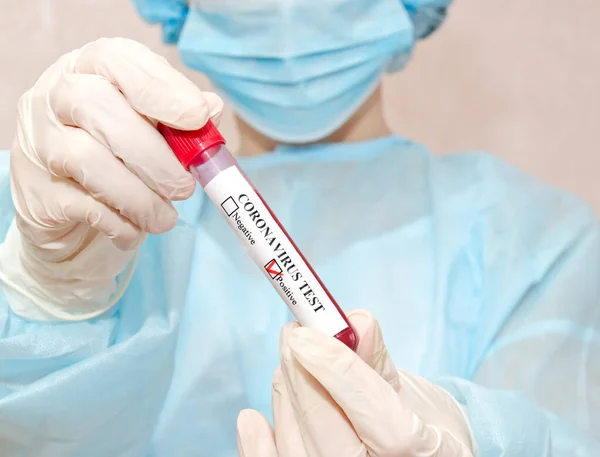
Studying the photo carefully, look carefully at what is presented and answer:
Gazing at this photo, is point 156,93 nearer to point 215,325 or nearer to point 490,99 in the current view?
point 215,325

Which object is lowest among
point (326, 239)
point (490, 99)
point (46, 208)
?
point (490, 99)

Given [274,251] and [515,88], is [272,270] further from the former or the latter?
[515,88]

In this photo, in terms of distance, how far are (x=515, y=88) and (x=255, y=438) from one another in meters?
1.02

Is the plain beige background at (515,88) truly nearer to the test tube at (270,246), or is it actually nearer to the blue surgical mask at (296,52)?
the blue surgical mask at (296,52)

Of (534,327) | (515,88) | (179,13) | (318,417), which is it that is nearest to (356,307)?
(534,327)

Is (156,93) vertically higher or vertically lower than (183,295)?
higher

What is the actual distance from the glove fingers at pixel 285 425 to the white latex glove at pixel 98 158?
18 centimetres

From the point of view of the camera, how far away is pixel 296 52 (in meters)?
0.89

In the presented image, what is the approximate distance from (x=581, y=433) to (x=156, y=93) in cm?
55

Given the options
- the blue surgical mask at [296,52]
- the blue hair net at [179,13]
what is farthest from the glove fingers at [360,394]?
the blue hair net at [179,13]

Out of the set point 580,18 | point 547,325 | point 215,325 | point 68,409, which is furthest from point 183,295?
point 580,18

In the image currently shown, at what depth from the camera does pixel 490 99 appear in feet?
4.59

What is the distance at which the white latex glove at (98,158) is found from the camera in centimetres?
59

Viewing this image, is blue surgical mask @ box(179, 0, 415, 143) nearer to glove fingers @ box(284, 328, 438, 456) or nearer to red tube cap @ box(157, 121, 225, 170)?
red tube cap @ box(157, 121, 225, 170)
